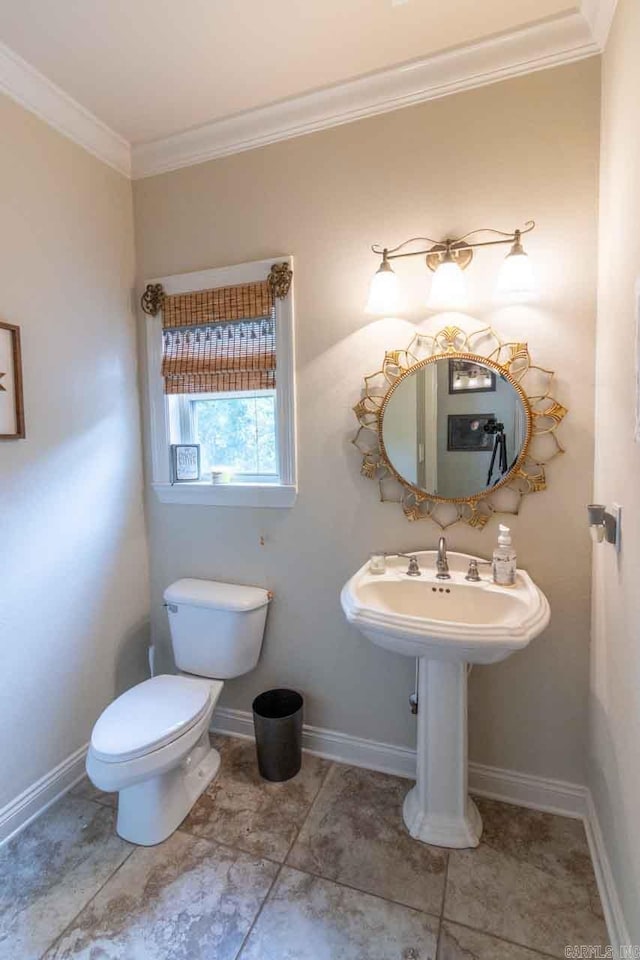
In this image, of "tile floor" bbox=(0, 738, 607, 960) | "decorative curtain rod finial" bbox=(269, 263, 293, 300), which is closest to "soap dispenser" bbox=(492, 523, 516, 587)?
"tile floor" bbox=(0, 738, 607, 960)

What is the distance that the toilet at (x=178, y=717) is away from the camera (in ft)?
4.71

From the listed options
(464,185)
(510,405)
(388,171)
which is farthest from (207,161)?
(510,405)

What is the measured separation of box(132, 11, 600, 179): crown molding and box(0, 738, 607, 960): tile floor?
2514 mm

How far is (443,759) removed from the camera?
151 cm

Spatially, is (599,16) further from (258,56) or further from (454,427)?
(454,427)

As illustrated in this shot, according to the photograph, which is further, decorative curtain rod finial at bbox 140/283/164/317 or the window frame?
decorative curtain rod finial at bbox 140/283/164/317

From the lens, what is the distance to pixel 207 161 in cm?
193

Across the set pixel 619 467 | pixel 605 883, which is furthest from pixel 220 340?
pixel 605 883

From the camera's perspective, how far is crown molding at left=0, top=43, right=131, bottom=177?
5.03 feet

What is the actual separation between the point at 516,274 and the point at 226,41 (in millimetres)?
1190

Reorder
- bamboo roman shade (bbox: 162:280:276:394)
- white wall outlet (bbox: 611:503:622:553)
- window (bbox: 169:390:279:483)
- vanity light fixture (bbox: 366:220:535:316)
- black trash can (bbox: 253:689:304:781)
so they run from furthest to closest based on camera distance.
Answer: window (bbox: 169:390:279:483), bamboo roman shade (bbox: 162:280:276:394), black trash can (bbox: 253:689:304:781), vanity light fixture (bbox: 366:220:535:316), white wall outlet (bbox: 611:503:622:553)

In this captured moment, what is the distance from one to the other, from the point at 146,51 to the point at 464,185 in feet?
3.73

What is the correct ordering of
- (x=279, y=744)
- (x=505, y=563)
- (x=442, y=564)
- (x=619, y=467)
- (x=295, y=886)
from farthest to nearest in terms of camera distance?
(x=279, y=744) → (x=442, y=564) → (x=505, y=563) → (x=295, y=886) → (x=619, y=467)

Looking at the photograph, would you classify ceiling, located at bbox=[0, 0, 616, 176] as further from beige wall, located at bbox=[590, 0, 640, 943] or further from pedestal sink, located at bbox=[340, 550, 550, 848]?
pedestal sink, located at bbox=[340, 550, 550, 848]
